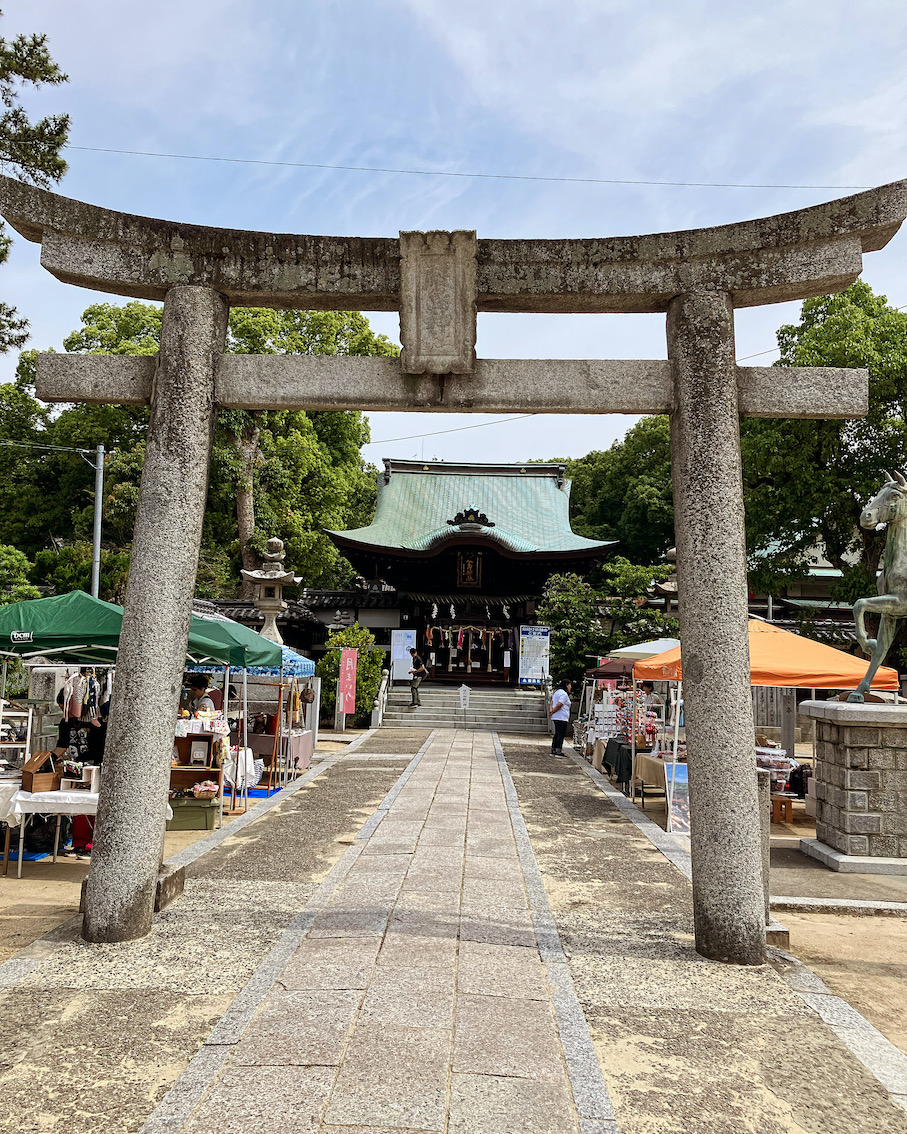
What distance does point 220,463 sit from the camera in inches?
1011

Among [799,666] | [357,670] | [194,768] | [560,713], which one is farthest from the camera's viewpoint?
[357,670]

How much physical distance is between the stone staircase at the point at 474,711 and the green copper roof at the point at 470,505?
182 inches

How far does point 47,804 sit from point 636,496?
31.2 m

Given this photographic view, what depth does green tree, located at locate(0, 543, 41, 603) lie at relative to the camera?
19.1 m

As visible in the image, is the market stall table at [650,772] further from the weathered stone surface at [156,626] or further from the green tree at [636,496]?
the green tree at [636,496]

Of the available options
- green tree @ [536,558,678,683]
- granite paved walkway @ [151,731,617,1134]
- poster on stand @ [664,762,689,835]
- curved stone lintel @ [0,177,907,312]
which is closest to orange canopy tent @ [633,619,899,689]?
poster on stand @ [664,762,689,835]

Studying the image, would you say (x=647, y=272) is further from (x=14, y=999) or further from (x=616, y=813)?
(x=616, y=813)

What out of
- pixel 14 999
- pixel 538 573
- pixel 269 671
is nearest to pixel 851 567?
pixel 538 573

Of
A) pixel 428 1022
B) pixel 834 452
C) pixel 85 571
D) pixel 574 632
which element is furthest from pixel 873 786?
pixel 85 571

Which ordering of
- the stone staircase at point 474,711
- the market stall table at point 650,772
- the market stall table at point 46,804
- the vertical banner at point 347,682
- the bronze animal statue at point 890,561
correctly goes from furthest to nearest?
the stone staircase at point 474,711 → the vertical banner at point 347,682 → the market stall table at point 650,772 → the bronze animal statue at point 890,561 → the market stall table at point 46,804

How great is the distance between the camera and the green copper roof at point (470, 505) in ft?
86.9

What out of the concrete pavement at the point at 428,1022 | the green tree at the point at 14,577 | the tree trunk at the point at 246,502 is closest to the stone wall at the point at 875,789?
the concrete pavement at the point at 428,1022

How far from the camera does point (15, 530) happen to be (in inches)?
1144

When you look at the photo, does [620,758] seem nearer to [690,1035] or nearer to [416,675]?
[690,1035]
